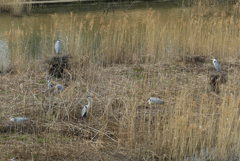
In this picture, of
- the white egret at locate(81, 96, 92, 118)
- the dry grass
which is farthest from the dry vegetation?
the dry grass

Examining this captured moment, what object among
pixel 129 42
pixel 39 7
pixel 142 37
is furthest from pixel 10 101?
pixel 39 7

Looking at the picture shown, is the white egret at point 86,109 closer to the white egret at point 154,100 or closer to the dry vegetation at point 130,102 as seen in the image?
the dry vegetation at point 130,102

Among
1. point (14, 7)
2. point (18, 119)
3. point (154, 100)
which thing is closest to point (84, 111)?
point (18, 119)

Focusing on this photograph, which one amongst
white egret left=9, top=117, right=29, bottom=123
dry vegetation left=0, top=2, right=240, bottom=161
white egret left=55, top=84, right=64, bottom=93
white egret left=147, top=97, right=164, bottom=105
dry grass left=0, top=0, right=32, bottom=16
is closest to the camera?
dry vegetation left=0, top=2, right=240, bottom=161

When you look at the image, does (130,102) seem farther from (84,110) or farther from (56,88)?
(56,88)

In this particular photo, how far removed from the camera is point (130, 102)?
15.1ft

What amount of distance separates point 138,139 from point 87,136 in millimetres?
468

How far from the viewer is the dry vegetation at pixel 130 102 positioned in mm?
3971

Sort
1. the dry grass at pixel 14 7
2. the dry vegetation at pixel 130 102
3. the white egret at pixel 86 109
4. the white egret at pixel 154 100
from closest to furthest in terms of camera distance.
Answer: the dry vegetation at pixel 130 102 < the white egret at pixel 86 109 < the white egret at pixel 154 100 < the dry grass at pixel 14 7

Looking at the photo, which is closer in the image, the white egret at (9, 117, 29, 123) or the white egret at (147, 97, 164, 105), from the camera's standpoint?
the white egret at (9, 117, 29, 123)

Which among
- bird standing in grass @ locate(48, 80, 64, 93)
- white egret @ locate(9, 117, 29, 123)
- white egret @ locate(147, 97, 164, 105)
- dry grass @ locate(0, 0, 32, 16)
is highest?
dry grass @ locate(0, 0, 32, 16)

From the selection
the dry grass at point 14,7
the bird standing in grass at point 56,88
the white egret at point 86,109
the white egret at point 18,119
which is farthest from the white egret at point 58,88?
the dry grass at point 14,7

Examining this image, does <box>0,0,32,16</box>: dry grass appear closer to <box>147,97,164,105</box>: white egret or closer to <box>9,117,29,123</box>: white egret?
<box>147,97,164,105</box>: white egret

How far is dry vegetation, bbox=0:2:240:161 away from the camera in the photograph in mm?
3971
